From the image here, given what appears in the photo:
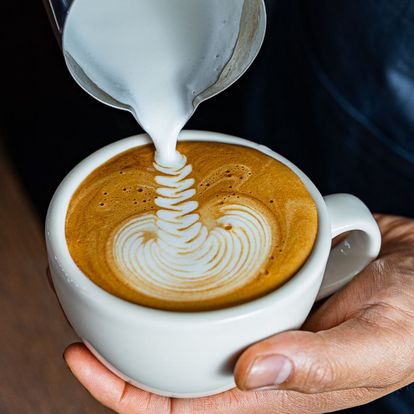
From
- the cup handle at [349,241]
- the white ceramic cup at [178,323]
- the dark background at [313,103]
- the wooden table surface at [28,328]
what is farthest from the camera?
the wooden table surface at [28,328]

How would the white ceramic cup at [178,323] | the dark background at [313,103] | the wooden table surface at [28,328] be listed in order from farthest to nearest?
the wooden table surface at [28,328]
the dark background at [313,103]
the white ceramic cup at [178,323]

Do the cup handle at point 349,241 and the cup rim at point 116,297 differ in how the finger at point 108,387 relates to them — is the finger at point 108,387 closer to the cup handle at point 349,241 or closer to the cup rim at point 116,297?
the cup rim at point 116,297

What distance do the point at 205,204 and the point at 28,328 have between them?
82cm

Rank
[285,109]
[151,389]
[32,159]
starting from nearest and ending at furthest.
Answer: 1. [151,389]
2. [285,109]
3. [32,159]

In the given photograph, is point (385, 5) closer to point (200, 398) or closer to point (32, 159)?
point (200, 398)

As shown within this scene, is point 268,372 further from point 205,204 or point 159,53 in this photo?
point 159,53

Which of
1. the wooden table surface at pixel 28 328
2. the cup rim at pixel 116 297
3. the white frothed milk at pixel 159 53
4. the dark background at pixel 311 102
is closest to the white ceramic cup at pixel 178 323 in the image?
the cup rim at pixel 116 297

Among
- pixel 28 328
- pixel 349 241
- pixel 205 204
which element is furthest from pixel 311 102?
pixel 28 328

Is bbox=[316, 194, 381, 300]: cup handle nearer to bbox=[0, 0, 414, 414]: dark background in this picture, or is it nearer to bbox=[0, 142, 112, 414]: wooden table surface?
bbox=[0, 0, 414, 414]: dark background

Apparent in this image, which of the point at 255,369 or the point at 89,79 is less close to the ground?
the point at 89,79

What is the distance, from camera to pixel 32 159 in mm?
1804

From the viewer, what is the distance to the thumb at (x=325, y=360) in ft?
2.47

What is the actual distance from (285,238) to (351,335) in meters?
0.15

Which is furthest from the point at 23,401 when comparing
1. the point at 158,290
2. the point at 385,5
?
the point at 385,5
